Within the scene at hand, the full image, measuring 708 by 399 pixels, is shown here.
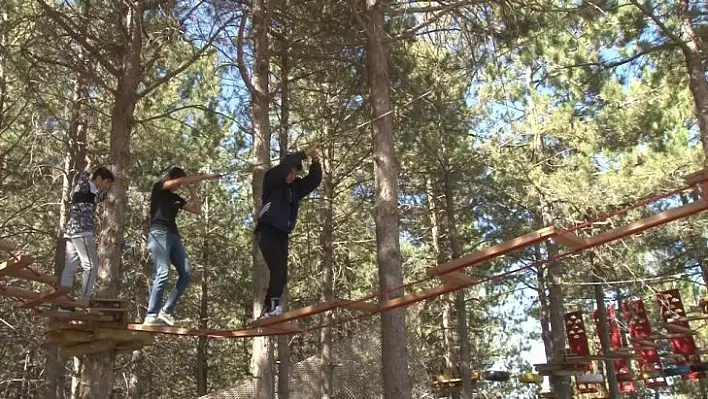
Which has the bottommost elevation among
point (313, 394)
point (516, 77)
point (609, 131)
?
point (313, 394)

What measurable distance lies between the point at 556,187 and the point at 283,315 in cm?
912

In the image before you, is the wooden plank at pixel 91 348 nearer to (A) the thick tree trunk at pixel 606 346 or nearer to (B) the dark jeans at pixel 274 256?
(B) the dark jeans at pixel 274 256

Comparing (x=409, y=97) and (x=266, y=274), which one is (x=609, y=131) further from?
(x=266, y=274)

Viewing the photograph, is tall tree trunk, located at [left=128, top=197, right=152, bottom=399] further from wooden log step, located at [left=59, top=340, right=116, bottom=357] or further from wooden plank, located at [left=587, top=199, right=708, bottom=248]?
wooden plank, located at [left=587, top=199, right=708, bottom=248]

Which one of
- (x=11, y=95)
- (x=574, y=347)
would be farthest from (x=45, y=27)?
(x=574, y=347)

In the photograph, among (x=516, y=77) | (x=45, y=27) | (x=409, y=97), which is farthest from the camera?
(x=516, y=77)

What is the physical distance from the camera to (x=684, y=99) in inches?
531

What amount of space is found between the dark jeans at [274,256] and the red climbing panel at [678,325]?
7.85 metres

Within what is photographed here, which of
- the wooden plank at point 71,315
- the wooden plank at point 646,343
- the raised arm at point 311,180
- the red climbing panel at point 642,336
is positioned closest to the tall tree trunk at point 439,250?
the red climbing panel at point 642,336

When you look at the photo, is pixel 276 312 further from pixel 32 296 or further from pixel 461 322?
pixel 461 322

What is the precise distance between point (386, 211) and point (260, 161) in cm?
161

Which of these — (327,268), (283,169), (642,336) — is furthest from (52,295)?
(642,336)

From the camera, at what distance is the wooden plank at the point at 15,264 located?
462 centimetres

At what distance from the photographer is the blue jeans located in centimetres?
545
